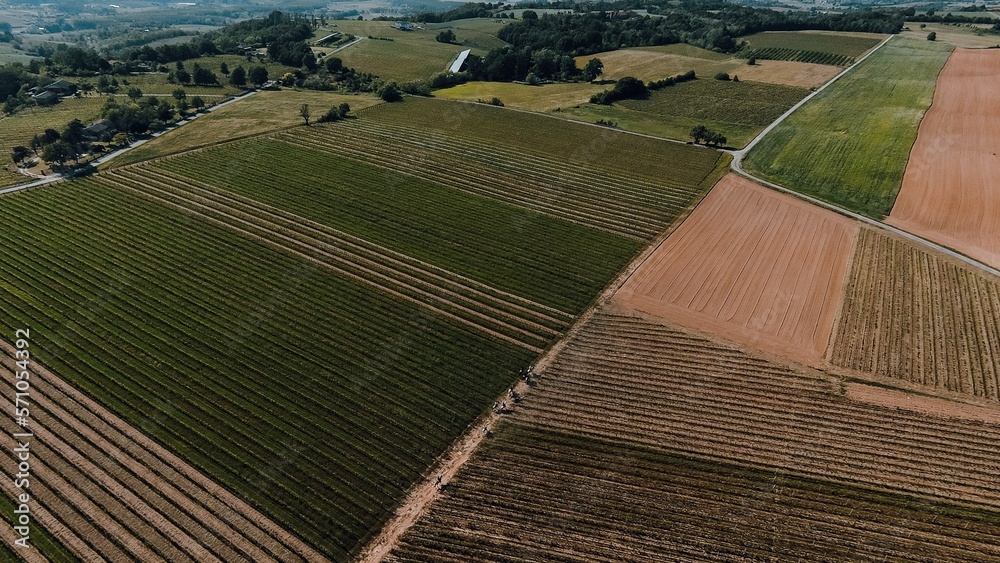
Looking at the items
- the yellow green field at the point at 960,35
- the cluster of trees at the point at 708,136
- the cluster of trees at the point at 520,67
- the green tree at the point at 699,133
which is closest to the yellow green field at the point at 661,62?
the cluster of trees at the point at 520,67

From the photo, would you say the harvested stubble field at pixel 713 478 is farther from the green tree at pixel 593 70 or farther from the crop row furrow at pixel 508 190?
the green tree at pixel 593 70

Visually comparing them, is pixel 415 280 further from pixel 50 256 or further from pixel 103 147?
pixel 103 147

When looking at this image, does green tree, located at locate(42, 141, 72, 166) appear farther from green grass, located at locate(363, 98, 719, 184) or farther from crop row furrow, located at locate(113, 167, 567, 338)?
green grass, located at locate(363, 98, 719, 184)

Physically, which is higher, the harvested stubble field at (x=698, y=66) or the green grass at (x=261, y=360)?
the harvested stubble field at (x=698, y=66)

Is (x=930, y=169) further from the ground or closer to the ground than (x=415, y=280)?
further from the ground

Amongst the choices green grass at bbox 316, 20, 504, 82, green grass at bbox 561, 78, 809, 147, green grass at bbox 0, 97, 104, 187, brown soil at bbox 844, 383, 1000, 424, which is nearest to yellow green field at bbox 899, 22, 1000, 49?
green grass at bbox 561, 78, 809, 147

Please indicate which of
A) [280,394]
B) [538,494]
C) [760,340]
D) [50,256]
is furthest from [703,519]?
[50,256]
